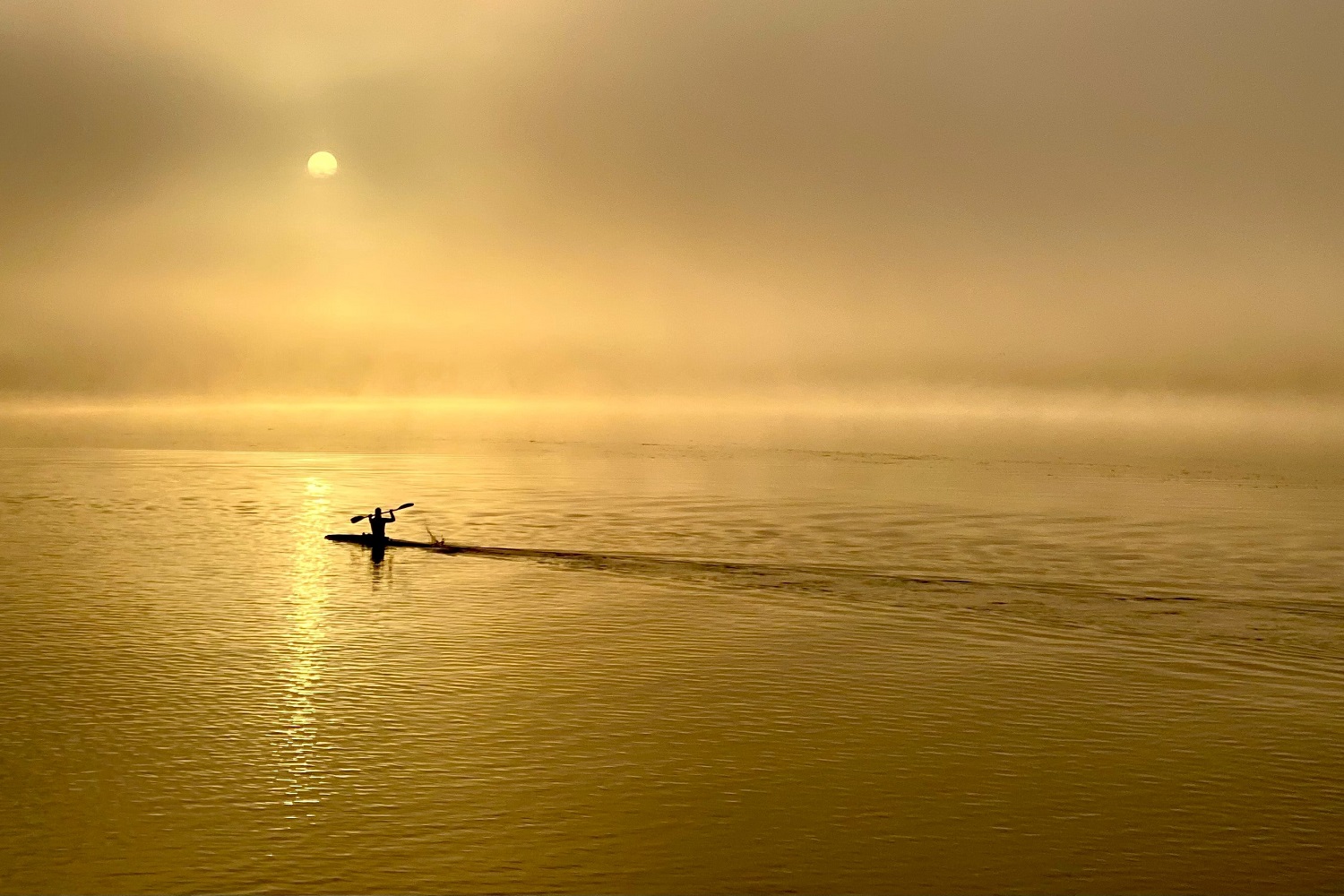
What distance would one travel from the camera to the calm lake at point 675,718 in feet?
88.3

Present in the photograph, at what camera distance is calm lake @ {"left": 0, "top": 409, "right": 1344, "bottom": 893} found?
26.9 meters

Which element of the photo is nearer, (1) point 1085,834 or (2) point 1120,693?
(1) point 1085,834

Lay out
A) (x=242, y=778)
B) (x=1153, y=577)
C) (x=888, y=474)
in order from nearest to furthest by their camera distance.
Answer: (x=242, y=778) < (x=1153, y=577) < (x=888, y=474)

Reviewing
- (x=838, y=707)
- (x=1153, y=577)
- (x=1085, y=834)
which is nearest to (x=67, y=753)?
(x=838, y=707)

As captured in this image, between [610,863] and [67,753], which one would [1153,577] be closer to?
[610,863]

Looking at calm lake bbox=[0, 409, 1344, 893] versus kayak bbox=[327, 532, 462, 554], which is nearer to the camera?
calm lake bbox=[0, 409, 1344, 893]

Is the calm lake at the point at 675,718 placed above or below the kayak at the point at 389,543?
below

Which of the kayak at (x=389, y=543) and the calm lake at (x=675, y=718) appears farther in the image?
the kayak at (x=389, y=543)

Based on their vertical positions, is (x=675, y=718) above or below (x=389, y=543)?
below

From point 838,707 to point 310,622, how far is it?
27281 mm

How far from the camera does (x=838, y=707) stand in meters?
39.9

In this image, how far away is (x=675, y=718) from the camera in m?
Answer: 38.3

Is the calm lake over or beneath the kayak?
beneath

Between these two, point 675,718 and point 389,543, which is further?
point 389,543
